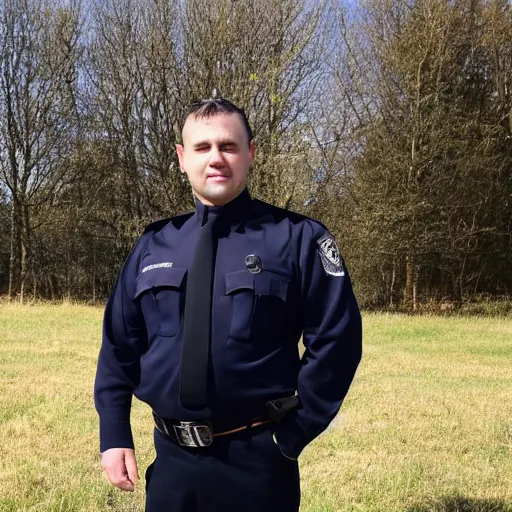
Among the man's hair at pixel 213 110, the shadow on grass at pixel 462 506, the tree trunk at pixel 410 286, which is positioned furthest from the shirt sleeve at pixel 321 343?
the tree trunk at pixel 410 286

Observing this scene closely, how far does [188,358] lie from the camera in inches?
67.3

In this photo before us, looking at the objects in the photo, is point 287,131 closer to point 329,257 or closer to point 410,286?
point 410,286

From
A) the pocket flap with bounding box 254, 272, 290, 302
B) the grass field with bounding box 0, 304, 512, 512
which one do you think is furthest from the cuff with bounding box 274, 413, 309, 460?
the grass field with bounding box 0, 304, 512, 512

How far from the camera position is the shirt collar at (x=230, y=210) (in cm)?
185

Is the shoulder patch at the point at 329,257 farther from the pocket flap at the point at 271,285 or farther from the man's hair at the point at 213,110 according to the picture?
the man's hair at the point at 213,110

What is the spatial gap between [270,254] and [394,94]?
17.1m

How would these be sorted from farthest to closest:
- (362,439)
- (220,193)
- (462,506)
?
1. (362,439)
2. (462,506)
3. (220,193)

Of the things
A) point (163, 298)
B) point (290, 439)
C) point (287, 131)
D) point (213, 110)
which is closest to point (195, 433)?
point (290, 439)

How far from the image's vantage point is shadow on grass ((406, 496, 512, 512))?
369cm

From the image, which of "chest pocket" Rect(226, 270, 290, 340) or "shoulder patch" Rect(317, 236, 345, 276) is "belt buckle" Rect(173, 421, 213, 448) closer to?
"chest pocket" Rect(226, 270, 290, 340)

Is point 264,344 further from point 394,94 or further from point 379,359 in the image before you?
point 394,94

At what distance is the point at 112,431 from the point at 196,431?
342 millimetres

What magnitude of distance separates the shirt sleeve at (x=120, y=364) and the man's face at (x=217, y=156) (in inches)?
13.7

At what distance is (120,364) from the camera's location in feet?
6.39
